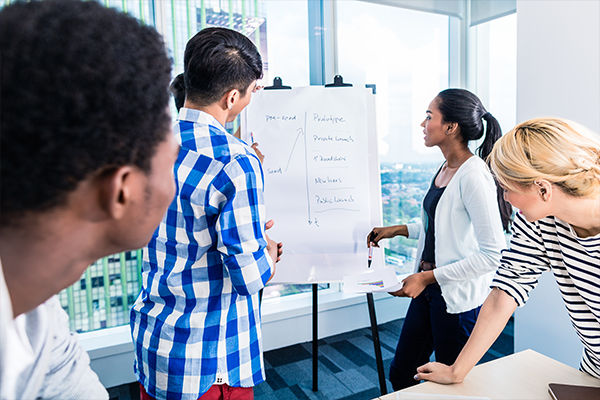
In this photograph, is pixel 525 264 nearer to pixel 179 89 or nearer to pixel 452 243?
pixel 452 243

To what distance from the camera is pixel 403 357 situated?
1736 millimetres

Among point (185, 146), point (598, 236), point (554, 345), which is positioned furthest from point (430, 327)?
point (185, 146)

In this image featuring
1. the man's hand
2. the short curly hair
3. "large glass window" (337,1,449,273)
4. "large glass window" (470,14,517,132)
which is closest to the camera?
the short curly hair

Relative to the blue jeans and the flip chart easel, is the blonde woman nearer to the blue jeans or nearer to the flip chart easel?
the blue jeans

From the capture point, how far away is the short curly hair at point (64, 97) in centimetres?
36

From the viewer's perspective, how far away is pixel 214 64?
3.66 feet

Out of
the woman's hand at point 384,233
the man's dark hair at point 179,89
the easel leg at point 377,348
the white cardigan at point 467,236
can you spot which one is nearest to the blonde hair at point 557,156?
the white cardigan at point 467,236

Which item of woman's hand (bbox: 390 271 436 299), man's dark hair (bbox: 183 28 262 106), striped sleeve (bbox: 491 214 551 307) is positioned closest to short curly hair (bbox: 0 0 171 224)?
man's dark hair (bbox: 183 28 262 106)

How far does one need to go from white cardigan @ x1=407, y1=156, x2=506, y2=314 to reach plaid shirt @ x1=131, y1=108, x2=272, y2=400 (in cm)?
86

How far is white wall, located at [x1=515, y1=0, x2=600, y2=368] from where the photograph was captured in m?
2.02

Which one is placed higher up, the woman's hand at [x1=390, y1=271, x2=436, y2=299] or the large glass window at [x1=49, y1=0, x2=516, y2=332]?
the large glass window at [x1=49, y1=0, x2=516, y2=332]

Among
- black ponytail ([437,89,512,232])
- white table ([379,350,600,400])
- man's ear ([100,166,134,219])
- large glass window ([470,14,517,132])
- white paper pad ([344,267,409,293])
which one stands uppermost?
large glass window ([470,14,517,132])

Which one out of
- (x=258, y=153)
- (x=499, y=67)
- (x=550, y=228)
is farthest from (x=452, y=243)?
(x=499, y=67)

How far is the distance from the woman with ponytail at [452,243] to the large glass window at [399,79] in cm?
140
